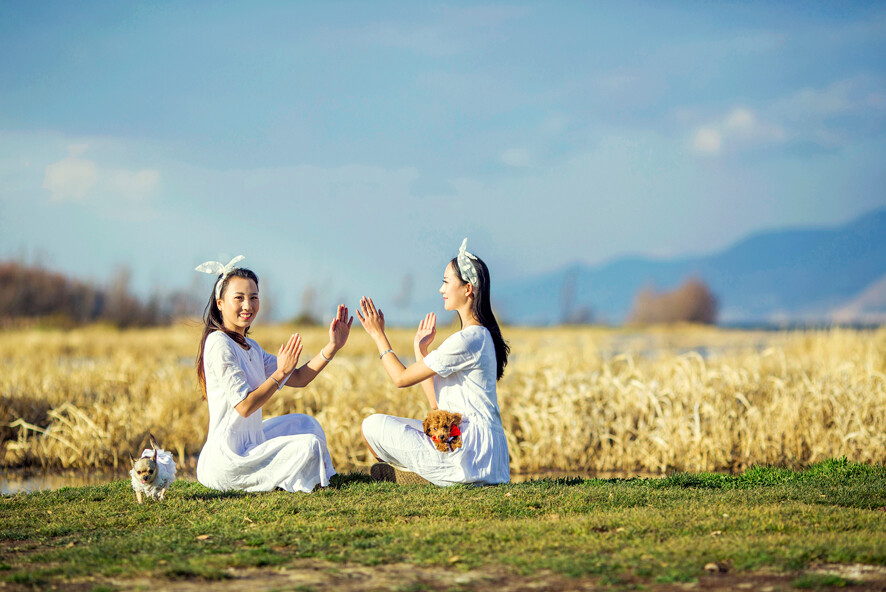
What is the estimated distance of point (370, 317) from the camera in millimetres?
6738

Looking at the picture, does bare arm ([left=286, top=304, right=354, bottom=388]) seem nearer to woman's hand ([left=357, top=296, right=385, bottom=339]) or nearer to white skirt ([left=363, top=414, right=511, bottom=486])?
woman's hand ([left=357, top=296, right=385, bottom=339])

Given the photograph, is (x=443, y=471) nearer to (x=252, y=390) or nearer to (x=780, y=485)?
(x=252, y=390)

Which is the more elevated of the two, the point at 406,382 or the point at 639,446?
the point at 406,382

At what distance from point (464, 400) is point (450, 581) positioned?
254 cm

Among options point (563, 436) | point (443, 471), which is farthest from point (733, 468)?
point (443, 471)

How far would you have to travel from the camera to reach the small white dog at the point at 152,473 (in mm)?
5957

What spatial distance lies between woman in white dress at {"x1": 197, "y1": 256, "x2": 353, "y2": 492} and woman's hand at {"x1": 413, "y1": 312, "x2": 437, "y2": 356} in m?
0.57

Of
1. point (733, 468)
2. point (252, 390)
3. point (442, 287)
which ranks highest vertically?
point (442, 287)

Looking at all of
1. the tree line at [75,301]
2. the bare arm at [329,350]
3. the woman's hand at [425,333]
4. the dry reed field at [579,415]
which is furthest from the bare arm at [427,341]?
the tree line at [75,301]

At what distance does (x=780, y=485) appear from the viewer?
694cm

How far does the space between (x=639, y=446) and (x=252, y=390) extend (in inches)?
194

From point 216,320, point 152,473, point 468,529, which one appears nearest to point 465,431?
point 468,529

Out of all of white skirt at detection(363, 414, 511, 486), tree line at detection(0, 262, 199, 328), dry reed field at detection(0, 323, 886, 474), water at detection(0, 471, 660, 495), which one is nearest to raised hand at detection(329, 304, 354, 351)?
white skirt at detection(363, 414, 511, 486)

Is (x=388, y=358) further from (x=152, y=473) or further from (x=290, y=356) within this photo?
(x=152, y=473)
